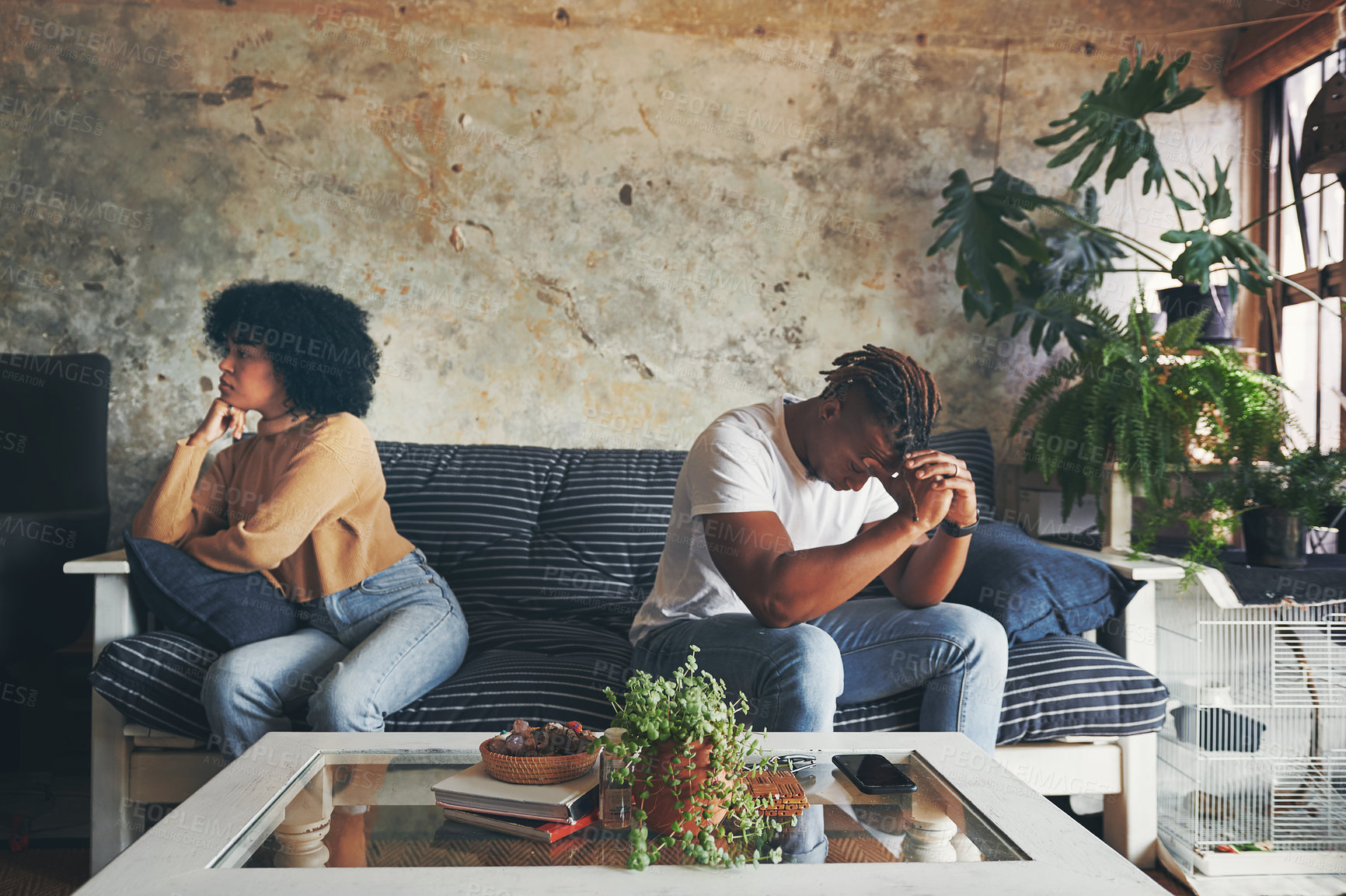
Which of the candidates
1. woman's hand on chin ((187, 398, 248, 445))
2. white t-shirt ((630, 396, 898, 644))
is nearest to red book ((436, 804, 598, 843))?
white t-shirt ((630, 396, 898, 644))

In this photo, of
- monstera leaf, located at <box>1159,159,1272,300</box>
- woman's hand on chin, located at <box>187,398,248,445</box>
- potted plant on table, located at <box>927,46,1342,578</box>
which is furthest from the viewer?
monstera leaf, located at <box>1159,159,1272,300</box>

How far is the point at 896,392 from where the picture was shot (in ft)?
4.94

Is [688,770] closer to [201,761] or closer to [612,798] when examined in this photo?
[612,798]

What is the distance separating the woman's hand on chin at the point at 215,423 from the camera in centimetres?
190

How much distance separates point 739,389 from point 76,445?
67.1 inches

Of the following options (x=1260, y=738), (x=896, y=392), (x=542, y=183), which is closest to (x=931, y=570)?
(x=896, y=392)

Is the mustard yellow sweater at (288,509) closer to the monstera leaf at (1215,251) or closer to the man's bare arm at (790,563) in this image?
the man's bare arm at (790,563)

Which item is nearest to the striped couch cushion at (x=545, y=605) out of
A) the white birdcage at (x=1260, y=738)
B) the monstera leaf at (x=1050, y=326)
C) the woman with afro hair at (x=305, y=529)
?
the woman with afro hair at (x=305, y=529)

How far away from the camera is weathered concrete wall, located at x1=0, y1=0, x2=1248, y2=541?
2.54 m

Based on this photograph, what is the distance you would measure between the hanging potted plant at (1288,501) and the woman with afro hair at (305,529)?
1.61 metres

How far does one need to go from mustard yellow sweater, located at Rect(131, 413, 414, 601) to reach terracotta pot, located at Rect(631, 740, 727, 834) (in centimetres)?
98

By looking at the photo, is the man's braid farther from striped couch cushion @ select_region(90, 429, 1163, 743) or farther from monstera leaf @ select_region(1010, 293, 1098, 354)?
monstera leaf @ select_region(1010, 293, 1098, 354)

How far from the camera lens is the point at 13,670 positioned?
2221 mm

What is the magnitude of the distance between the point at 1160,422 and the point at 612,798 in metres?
1.59
